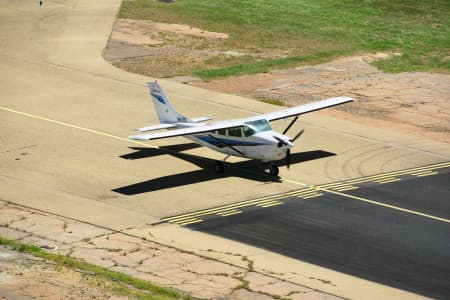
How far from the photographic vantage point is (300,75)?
59625 millimetres

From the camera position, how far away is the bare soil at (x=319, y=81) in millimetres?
53062

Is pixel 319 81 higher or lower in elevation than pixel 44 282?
higher

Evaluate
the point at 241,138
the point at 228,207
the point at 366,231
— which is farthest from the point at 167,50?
the point at 366,231

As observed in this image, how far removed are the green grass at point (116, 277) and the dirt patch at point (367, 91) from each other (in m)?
22.2

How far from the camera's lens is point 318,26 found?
71.1 meters

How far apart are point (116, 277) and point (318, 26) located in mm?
42036

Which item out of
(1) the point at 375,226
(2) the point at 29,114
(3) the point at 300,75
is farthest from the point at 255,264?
(3) the point at 300,75

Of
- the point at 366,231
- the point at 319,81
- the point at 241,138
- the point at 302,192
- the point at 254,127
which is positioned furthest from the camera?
the point at 319,81

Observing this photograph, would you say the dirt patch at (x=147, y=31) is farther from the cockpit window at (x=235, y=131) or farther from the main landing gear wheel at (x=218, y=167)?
the cockpit window at (x=235, y=131)

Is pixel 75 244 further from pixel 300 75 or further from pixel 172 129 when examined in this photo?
pixel 300 75

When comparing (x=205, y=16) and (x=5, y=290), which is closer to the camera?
(x=5, y=290)

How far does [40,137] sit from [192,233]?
1312cm

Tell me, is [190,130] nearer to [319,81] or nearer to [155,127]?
[155,127]

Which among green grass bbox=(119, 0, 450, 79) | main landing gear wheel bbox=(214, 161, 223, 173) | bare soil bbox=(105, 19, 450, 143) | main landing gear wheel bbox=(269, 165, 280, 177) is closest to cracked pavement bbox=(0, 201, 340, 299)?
main landing gear wheel bbox=(214, 161, 223, 173)
